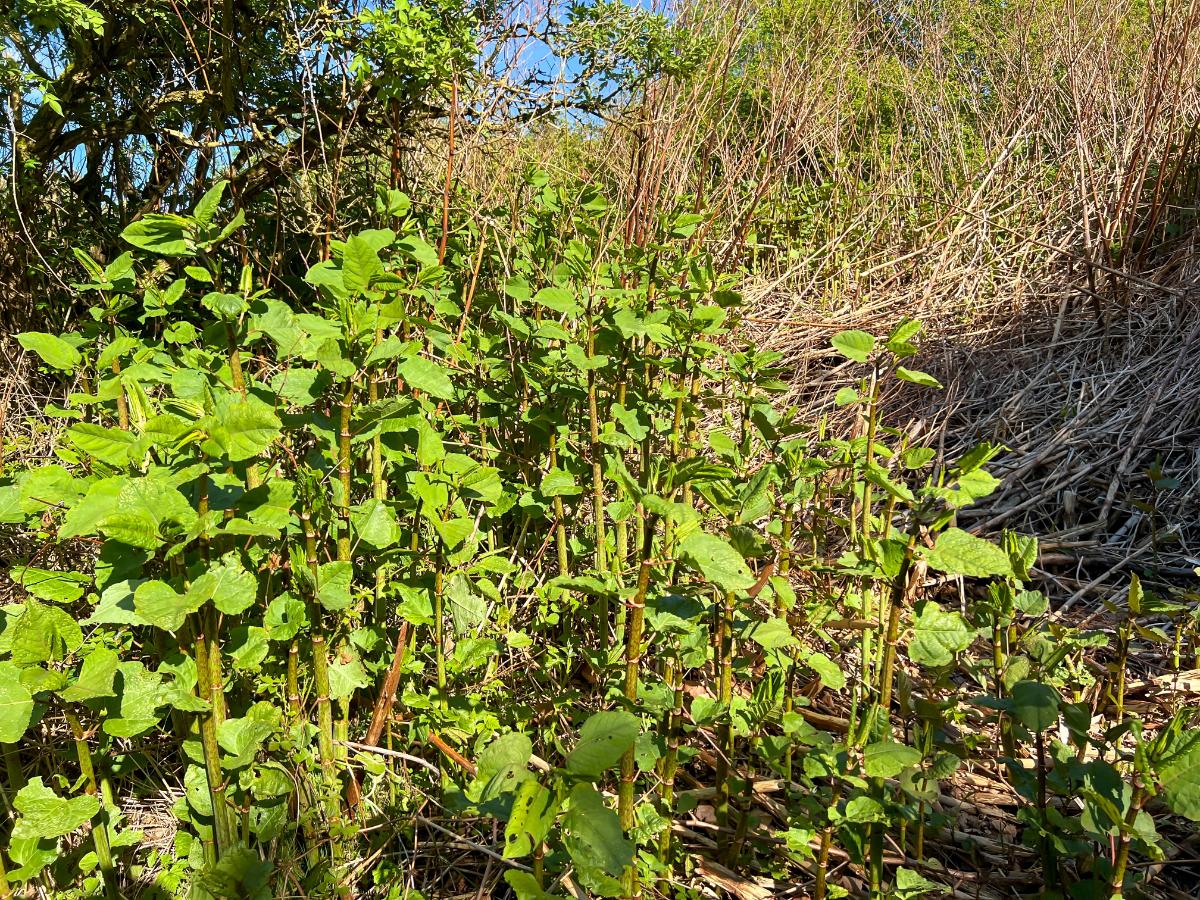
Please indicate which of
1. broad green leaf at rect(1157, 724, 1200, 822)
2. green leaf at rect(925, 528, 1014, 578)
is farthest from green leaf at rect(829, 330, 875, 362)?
broad green leaf at rect(1157, 724, 1200, 822)

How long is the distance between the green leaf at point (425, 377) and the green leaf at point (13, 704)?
0.68 m

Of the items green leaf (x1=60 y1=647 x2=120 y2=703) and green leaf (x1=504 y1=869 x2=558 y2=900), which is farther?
green leaf (x1=60 y1=647 x2=120 y2=703)

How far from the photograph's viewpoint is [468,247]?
237cm

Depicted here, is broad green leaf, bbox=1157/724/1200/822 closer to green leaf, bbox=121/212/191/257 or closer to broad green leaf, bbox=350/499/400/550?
broad green leaf, bbox=350/499/400/550

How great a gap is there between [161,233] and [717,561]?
1064mm

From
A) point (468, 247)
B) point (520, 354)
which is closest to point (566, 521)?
point (520, 354)

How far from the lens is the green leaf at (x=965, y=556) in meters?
1.23

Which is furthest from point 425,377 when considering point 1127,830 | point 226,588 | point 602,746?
point 1127,830

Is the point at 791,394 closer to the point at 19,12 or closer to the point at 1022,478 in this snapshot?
the point at 1022,478

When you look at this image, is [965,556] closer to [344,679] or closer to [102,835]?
[344,679]

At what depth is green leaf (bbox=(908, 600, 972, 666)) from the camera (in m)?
1.32

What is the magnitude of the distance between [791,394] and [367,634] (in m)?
2.11

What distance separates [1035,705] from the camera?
121cm

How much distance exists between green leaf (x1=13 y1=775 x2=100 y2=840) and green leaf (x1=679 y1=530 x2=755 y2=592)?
0.90 m
